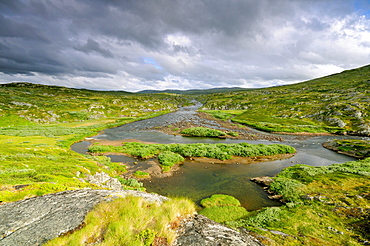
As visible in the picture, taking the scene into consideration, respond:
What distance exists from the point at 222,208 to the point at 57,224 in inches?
687

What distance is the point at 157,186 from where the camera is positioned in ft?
87.4

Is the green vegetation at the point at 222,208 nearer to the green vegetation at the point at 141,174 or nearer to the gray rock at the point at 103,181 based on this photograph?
the green vegetation at the point at 141,174

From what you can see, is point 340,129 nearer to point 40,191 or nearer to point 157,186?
point 157,186

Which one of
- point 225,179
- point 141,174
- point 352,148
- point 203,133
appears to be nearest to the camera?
point 225,179

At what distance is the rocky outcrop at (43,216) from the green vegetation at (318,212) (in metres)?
11.9

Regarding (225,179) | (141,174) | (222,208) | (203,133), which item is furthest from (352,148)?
(141,174)

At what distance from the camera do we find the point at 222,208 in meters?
20.0

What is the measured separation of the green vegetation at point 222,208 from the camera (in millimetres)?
18141

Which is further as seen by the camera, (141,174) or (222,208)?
(141,174)

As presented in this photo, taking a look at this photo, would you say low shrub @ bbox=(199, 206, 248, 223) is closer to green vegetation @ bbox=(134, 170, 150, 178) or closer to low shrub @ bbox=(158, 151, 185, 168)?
green vegetation @ bbox=(134, 170, 150, 178)

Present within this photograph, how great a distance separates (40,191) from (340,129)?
102 m

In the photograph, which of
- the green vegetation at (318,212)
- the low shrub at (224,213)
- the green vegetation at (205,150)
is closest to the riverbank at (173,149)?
the green vegetation at (205,150)

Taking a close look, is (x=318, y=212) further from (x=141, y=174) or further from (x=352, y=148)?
(x=352, y=148)

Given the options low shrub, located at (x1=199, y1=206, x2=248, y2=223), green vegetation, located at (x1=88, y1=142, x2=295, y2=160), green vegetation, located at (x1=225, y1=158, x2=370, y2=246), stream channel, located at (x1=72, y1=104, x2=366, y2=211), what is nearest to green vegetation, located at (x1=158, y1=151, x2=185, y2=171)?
stream channel, located at (x1=72, y1=104, x2=366, y2=211)
